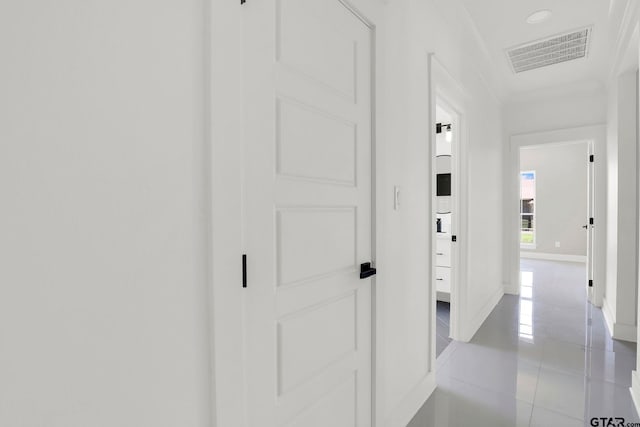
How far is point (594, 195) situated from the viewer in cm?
389

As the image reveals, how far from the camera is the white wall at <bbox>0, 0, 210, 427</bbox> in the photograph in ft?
1.71

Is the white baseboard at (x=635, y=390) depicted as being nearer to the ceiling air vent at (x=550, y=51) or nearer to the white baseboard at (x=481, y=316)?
the white baseboard at (x=481, y=316)

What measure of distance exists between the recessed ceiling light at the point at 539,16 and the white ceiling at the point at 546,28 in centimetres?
3

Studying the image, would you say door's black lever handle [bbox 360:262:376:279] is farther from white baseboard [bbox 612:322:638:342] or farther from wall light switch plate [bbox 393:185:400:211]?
white baseboard [bbox 612:322:638:342]

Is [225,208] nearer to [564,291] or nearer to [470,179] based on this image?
[470,179]

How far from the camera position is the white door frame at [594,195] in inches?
151

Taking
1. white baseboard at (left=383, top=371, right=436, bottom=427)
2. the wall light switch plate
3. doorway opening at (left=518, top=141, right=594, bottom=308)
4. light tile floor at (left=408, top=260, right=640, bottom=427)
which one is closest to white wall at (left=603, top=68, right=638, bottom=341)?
light tile floor at (left=408, top=260, right=640, bottom=427)

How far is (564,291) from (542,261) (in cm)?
288

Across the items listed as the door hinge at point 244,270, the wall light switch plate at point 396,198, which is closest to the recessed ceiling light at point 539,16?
the wall light switch plate at point 396,198

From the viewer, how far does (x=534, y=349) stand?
2787 millimetres

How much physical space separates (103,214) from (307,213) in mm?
636

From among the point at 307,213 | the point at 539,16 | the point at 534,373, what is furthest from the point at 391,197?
the point at 539,16

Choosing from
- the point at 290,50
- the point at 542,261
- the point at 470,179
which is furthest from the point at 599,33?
the point at 542,261

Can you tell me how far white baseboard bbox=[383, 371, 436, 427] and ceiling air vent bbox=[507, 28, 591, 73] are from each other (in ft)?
10.2
